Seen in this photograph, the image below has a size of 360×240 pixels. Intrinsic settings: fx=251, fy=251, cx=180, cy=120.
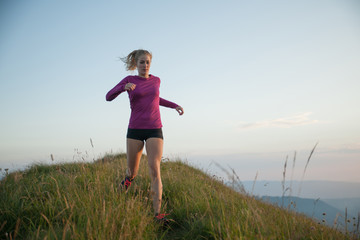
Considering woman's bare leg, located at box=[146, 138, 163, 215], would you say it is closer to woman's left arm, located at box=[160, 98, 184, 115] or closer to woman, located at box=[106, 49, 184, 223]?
woman, located at box=[106, 49, 184, 223]

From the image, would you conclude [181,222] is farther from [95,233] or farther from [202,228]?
[95,233]

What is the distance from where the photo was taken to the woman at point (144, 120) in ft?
13.4

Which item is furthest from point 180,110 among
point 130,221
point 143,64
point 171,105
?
point 130,221

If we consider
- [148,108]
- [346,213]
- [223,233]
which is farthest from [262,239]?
[148,108]

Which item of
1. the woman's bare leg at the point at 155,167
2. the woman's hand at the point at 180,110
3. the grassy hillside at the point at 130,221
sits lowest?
the grassy hillside at the point at 130,221

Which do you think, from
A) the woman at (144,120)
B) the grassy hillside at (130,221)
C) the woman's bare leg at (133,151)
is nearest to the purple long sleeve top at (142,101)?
the woman at (144,120)

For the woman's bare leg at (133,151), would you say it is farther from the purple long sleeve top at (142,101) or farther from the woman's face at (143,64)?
the woman's face at (143,64)

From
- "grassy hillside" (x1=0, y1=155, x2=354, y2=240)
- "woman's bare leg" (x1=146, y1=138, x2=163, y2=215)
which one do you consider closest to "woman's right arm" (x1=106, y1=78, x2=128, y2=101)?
"woman's bare leg" (x1=146, y1=138, x2=163, y2=215)

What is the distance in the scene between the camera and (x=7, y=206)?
3549mm

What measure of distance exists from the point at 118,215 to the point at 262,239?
162 centimetres

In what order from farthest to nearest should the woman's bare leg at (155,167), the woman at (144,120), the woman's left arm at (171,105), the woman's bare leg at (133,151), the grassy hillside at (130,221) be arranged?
the woman's left arm at (171,105) < the woman's bare leg at (133,151) < the woman at (144,120) < the woman's bare leg at (155,167) < the grassy hillside at (130,221)

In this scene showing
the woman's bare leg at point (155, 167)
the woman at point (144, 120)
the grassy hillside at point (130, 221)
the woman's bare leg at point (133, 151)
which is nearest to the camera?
the grassy hillside at point (130, 221)

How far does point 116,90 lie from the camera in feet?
14.2

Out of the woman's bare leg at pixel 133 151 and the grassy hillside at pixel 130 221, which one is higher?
the woman's bare leg at pixel 133 151
